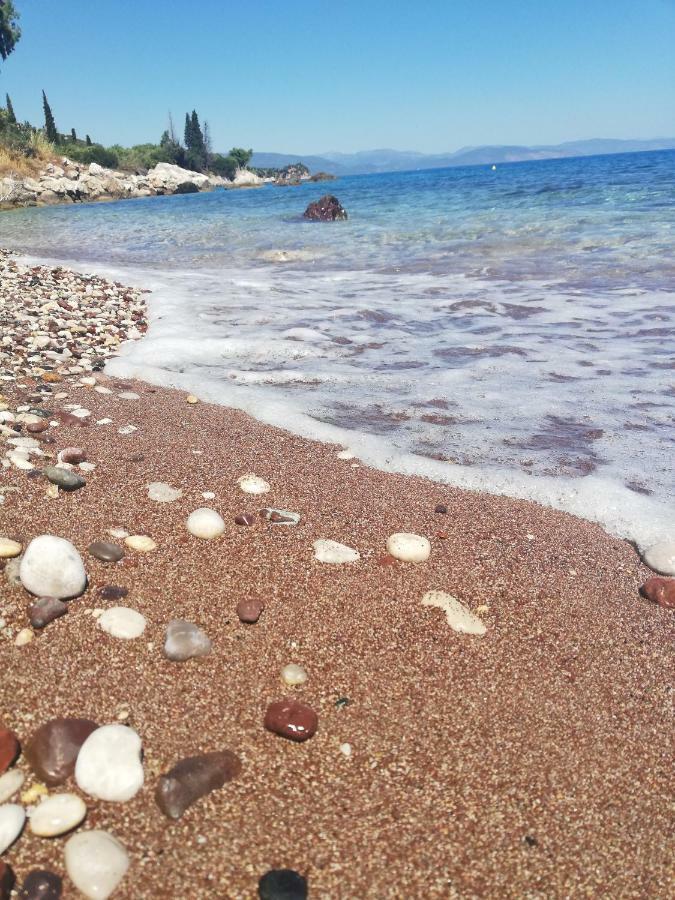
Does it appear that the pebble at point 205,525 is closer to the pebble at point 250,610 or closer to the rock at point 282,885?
the pebble at point 250,610

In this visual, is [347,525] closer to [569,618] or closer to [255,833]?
[569,618]

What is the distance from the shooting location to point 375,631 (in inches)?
73.0

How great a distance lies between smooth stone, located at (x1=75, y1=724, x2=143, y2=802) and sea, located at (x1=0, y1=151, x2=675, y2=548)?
1.95 meters

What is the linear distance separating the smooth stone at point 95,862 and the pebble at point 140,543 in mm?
1047

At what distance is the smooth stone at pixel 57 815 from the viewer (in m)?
1.18

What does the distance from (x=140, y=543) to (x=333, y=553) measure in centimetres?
70

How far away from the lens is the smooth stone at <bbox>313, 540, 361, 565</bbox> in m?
2.19

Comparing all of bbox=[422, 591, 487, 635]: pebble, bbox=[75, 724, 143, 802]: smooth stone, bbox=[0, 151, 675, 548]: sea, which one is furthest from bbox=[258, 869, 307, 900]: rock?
bbox=[0, 151, 675, 548]: sea

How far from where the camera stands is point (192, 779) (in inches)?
51.4

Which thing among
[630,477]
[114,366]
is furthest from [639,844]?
[114,366]

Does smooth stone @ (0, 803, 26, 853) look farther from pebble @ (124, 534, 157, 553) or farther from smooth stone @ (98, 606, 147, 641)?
pebble @ (124, 534, 157, 553)

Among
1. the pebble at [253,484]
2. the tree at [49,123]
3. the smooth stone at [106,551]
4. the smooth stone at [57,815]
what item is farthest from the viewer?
the tree at [49,123]

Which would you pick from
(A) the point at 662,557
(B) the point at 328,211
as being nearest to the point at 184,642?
(A) the point at 662,557

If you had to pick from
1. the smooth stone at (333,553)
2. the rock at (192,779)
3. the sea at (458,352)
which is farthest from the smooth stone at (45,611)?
the sea at (458,352)
